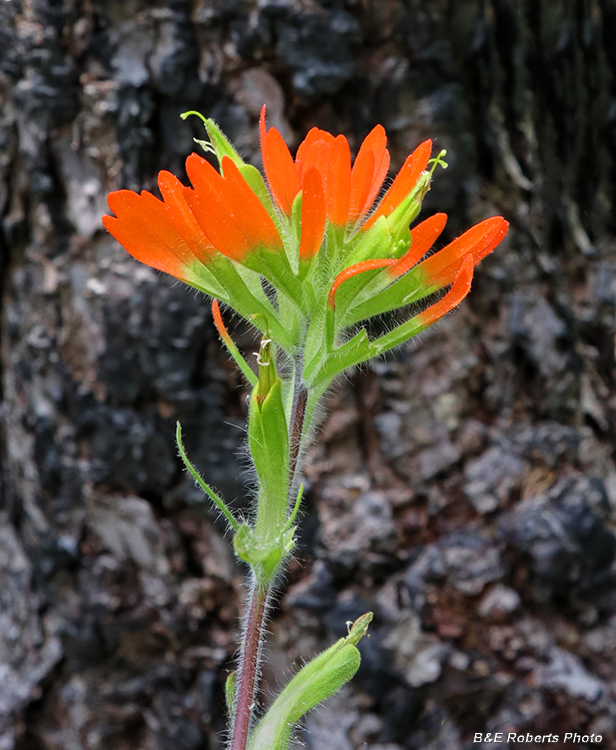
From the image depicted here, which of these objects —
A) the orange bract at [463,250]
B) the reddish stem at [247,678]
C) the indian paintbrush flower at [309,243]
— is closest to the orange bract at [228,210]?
the indian paintbrush flower at [309,243]

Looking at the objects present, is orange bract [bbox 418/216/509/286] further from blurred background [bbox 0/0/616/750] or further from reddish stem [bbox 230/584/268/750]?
blurred background [bbox 0/0/616/750]

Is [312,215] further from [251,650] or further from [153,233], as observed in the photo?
[251,650]

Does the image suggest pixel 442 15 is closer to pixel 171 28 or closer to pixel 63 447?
pixel 171 28

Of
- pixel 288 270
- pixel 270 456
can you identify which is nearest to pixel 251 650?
pixel 270 456

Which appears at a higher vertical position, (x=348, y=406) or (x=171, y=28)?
(x=171, y=28)

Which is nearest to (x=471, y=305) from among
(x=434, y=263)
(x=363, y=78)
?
(x=363, y=78)

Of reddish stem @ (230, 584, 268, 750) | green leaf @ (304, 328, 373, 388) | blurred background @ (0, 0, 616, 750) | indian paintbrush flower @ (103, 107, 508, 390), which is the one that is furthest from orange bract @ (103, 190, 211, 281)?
blurred background @ (0, 0, 616, 750)
